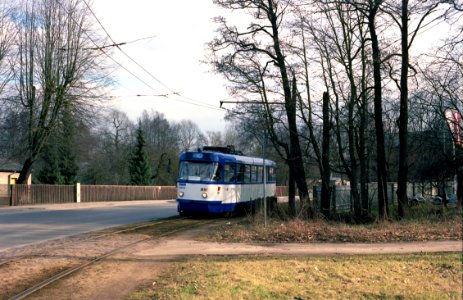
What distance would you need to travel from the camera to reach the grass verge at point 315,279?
7320 millimetres

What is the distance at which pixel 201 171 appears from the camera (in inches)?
932

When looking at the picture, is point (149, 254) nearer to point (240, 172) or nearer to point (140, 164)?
point (240, 172)

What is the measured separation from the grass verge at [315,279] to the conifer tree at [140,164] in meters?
56.9

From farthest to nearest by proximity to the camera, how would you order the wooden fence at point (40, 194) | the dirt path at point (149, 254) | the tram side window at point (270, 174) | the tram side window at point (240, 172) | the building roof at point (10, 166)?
the building roof at point (10, 166)
the wooden fence at point (40, 194)
the tram side window at point (270, 174)
the tram side window at point (240, 172)
the dirt path at point (149, 254)

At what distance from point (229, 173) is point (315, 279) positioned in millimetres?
16344

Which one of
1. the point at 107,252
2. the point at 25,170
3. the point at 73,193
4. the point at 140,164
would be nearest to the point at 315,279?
the point at 107,252

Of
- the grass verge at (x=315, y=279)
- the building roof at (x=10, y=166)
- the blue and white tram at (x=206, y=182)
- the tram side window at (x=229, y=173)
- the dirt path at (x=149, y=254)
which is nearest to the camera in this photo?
the grass verge at (x=315, y=279)

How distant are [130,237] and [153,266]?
5588mm

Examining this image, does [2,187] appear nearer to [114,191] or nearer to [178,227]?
[114,191]

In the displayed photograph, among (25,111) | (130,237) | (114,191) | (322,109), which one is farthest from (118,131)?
(130,237)

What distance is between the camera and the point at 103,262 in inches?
431

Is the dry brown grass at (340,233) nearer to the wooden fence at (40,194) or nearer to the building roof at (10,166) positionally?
the wooden fence at (40,194)

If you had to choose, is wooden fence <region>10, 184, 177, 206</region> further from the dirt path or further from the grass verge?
the grass verge

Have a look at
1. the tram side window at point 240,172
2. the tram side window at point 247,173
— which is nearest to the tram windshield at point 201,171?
the tram side window at point 240,172
